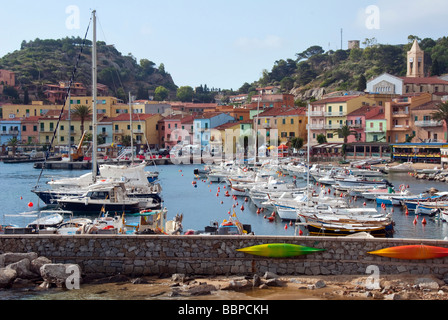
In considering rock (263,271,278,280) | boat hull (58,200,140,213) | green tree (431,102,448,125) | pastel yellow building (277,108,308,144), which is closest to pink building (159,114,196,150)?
pastel yellow building (277,108,308,144)

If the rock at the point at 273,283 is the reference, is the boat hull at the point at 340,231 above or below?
below

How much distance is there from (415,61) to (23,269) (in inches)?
3638

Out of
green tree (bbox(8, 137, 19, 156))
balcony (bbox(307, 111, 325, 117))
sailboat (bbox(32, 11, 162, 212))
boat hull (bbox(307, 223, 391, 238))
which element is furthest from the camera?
green tree (bbox(8, 137, 19, 156))

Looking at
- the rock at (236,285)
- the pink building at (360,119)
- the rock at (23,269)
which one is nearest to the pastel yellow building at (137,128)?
the pink building at (360,119)

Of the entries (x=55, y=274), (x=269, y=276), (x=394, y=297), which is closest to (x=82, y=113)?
(x=55, y=274)

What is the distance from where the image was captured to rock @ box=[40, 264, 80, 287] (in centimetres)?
1791

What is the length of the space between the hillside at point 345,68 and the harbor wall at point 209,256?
92697 mm

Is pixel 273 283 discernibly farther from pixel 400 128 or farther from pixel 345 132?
pixel 400 128

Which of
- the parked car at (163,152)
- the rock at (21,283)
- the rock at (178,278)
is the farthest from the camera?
the parked car at (163,152)

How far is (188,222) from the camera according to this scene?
1387 inches

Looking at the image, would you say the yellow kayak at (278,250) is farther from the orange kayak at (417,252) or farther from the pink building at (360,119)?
the pink building at (360,119)

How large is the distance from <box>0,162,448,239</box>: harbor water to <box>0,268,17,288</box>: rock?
846 cm

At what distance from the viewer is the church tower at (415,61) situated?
9981 cm

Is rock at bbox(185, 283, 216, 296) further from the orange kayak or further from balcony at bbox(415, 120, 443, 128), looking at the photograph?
balcony at bbox(415, 120, 443, 128)
